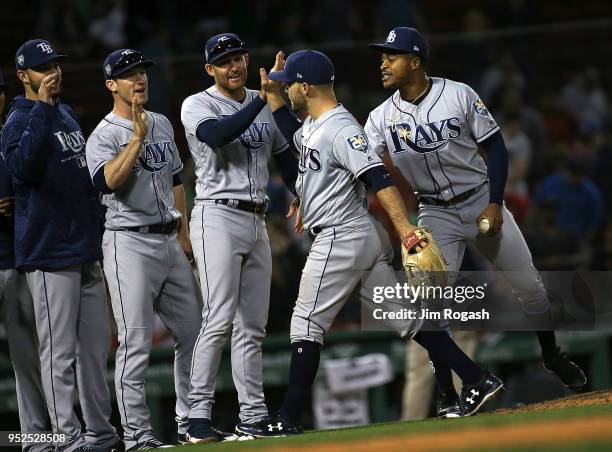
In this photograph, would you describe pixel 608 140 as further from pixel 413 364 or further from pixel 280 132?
pixel 280 132

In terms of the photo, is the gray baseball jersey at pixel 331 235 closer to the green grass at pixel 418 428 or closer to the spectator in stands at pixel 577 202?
the green grass at pixel 418 428

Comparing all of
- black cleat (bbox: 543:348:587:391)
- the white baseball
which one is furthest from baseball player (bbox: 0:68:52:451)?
black cleat (bbox: 543:348:587:391)

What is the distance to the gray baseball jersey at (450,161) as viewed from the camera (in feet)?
20.7

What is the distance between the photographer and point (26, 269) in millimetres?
6113

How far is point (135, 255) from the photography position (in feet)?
19.8

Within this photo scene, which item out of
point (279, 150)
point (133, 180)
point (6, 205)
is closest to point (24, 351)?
point (6, 205)

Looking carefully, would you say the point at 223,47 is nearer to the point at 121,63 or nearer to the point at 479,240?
the point at 121,63

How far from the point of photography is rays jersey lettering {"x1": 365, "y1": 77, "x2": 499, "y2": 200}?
6312mm

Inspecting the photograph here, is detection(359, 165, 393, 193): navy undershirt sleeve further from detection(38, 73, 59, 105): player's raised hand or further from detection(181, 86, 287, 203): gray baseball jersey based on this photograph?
detection(38, 73, 59, 105): player's raised hand

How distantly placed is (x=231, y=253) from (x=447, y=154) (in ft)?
3.95

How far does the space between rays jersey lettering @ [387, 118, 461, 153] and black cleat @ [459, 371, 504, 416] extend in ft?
3.88

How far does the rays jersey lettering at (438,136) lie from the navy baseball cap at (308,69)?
1.79ft

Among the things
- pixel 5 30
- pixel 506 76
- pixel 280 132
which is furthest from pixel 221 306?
pixel 5 30

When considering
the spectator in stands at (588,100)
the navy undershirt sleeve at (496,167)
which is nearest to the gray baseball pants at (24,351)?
the navy undershirt sleeve at (496,167)
